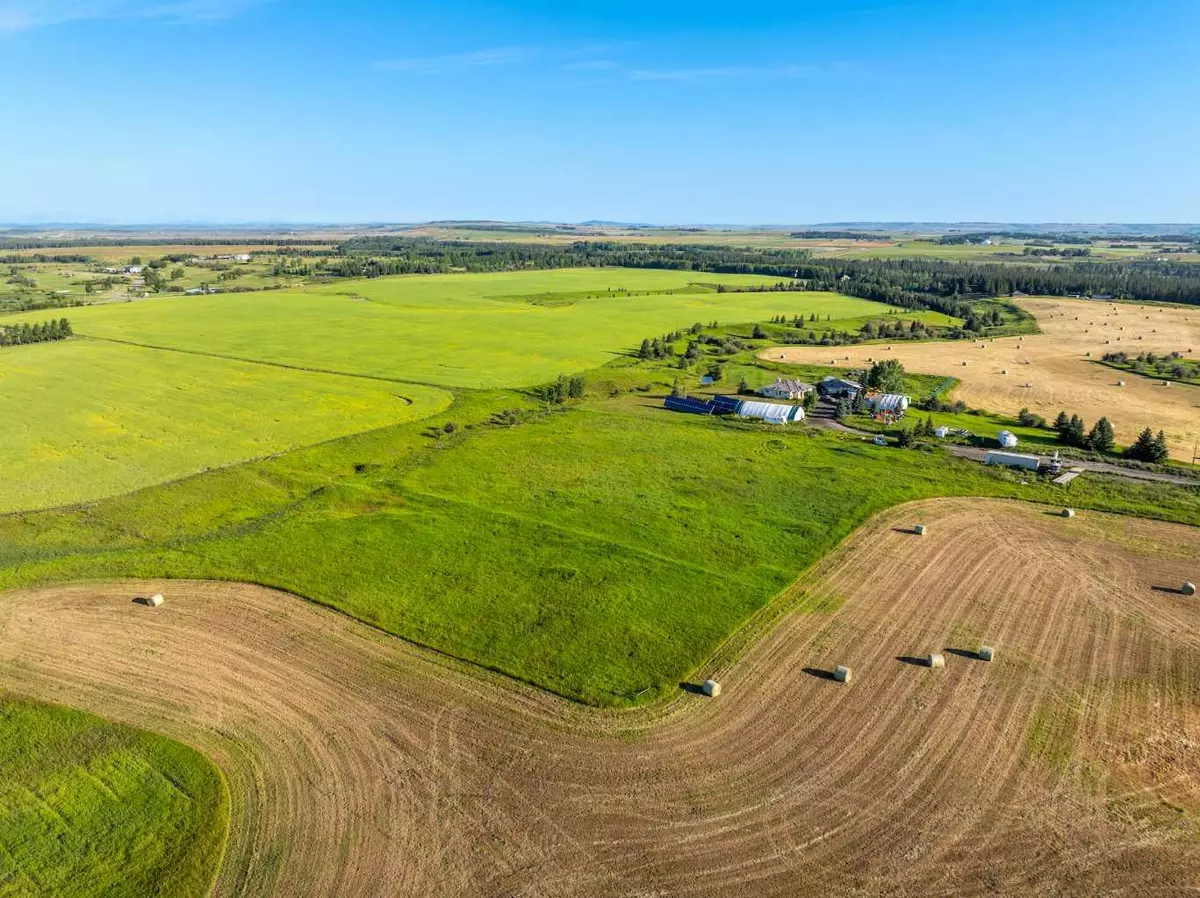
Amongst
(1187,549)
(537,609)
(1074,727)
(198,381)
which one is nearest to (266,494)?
(537,609)

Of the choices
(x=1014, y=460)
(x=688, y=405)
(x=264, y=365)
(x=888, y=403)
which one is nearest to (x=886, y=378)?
(x=888, y=403)

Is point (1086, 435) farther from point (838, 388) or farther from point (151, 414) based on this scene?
point (151, 414)

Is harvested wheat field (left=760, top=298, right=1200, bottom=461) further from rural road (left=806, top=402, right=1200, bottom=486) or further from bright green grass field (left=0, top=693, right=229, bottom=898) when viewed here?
bright green grass field (left=0, top=693, right=229, bottom=898)

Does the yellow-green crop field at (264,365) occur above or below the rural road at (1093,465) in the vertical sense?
above

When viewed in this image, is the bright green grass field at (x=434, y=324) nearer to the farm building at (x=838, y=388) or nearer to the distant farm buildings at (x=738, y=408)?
the distant farm buildings at (x=738, y=408)

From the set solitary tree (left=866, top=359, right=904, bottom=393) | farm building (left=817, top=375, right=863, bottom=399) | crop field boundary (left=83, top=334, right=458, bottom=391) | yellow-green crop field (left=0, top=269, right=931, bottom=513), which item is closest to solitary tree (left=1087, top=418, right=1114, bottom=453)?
solitary tree (left=866, top=359, right=904, bottom=393)

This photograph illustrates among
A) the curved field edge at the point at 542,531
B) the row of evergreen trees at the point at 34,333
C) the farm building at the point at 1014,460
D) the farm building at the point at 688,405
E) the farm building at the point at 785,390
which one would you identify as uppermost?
the row of evergreen trees at the point at 34,333

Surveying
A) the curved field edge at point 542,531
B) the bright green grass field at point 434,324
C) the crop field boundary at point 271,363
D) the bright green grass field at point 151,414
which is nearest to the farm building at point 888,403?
the curved field edge at point 542,531

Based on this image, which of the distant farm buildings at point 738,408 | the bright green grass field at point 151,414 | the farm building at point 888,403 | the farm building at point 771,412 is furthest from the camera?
the farm building at point 888,403
